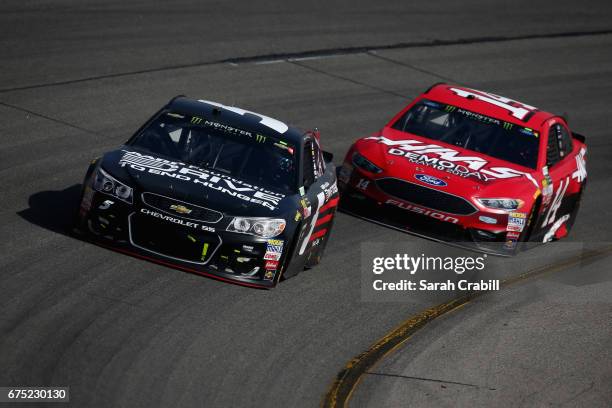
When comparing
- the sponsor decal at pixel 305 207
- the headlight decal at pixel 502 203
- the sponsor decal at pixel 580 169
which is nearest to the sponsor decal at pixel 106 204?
the sponsor decal at pixel 305 207

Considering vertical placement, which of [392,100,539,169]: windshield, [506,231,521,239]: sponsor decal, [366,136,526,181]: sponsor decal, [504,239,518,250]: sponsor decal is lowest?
[504,239,518,250]: sponsor decal

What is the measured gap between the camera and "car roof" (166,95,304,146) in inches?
438

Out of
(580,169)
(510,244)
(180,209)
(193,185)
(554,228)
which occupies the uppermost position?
(193,185)

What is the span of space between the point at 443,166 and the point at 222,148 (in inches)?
117

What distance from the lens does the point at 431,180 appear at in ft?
41.0

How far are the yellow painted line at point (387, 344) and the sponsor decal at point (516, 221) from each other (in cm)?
51

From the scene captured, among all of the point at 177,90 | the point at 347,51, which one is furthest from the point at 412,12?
the point at 177,90

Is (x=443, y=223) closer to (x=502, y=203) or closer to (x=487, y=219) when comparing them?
(x=487, y=219)

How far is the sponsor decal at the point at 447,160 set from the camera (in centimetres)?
1270

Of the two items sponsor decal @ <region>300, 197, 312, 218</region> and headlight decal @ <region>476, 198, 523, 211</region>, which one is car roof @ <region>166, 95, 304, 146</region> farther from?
headlight decal @ <region>476, 198, 523, 211</region>

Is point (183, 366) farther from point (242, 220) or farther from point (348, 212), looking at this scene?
point (348, 212)

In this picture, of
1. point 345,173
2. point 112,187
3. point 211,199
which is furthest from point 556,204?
point 112,187

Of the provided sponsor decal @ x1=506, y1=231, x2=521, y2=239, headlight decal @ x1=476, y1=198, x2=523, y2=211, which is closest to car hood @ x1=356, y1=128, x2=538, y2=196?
headlight decal @ x1=476, y1=198, x2=523, y2=211

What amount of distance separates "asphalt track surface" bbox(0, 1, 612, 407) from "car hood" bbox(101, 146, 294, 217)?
0.78 m
